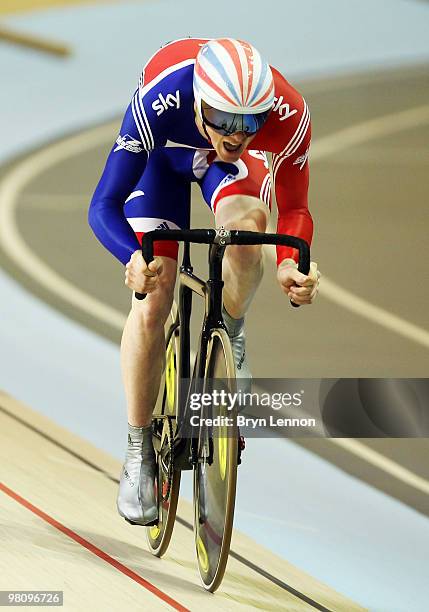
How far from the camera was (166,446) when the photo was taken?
3.17 meters

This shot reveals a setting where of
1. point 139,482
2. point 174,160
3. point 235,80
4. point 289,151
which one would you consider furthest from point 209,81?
point 139,482

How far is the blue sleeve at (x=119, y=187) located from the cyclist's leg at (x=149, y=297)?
0.63ft

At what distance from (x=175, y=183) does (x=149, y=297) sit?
341mm

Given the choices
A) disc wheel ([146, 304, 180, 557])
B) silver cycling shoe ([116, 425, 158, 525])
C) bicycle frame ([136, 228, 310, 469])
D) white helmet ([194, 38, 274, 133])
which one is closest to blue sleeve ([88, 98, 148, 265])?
bicycle frame ([136, 228, 310, 469])

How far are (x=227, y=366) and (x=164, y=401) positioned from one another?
30.0 inches

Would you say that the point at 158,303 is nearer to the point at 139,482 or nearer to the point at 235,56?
the point at 139,482

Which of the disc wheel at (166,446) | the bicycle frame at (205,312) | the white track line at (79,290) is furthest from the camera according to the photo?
the white track line at (79,290)

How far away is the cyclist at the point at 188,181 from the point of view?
8.78 ft

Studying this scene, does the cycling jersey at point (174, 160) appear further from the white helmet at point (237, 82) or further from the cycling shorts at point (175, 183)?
the white helmet at point (237, 82)

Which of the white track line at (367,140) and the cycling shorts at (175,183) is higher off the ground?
the white track line at (367,140)

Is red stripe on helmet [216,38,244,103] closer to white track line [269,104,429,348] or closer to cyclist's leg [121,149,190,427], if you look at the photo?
cyclist's leg [121,149,190,427]

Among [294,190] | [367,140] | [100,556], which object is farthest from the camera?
[367,140]

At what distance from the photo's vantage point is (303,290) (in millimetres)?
2707

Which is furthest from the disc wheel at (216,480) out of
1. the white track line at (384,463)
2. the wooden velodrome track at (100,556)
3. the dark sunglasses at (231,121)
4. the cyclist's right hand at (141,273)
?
the white track line at (384,463)
